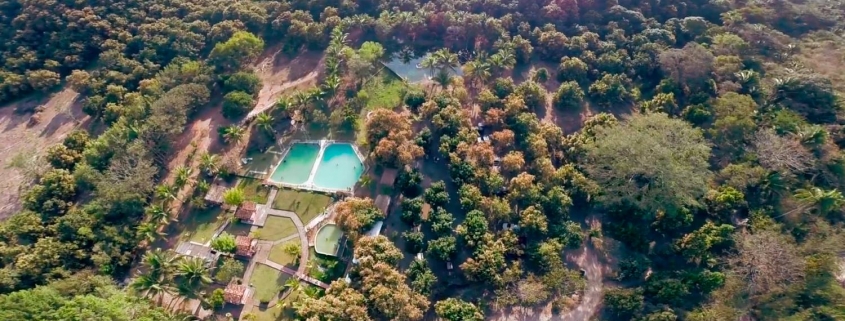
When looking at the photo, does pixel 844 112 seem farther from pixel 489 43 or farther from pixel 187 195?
pixel 187 195

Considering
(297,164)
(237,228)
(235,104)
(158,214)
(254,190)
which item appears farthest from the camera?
(235,104)

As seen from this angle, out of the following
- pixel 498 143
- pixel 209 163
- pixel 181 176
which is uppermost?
pixel 498 143

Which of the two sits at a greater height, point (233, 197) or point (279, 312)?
point (233, 197)

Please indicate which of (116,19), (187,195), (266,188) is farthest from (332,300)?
(116,19)

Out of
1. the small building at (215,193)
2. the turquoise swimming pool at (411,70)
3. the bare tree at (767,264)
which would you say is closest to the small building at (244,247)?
the small building at (215,193)

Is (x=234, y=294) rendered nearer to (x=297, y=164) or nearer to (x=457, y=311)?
(x=297, y=164)

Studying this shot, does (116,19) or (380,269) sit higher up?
(116,19)

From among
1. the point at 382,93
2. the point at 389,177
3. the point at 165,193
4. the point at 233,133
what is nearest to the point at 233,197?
the point at 165,193
